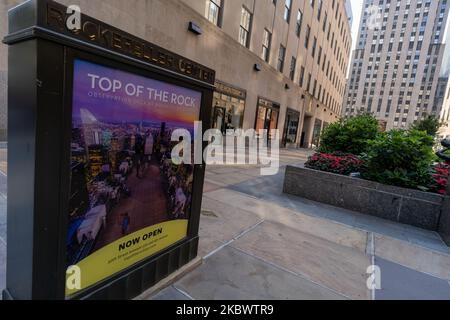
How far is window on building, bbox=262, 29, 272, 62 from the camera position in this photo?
18.1 m

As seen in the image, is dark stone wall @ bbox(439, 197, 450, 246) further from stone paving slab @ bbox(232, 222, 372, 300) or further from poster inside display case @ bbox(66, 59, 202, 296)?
poster inside display case @ bbox(66, 59, 202, 296)

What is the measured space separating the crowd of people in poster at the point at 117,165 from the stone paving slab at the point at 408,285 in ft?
8.65

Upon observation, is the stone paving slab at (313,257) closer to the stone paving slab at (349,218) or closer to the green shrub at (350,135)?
the stone paving slab at (349,218)

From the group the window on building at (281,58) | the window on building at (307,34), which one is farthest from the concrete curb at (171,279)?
the window on building at (307,34)

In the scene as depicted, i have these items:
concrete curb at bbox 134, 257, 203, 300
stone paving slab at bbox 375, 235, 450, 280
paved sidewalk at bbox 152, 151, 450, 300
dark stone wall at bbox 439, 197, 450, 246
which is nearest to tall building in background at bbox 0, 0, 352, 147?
paved sidewalk at bbox 152, 151, 450, 300

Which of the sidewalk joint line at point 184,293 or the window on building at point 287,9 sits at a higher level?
the window on building at point 287,9

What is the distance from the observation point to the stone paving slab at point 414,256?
3672 millimetres

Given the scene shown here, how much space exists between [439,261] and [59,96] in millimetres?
5159

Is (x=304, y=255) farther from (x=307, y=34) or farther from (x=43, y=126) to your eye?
(x=307, y=34)

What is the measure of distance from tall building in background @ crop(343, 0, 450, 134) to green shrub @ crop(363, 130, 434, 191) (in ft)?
328

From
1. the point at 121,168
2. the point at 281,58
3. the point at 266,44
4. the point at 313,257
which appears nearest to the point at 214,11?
the point at 266,44

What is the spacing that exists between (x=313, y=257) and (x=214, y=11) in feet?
43.3

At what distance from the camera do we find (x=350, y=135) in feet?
29.2

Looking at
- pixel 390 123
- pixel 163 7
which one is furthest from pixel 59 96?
pixel 390 123
